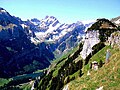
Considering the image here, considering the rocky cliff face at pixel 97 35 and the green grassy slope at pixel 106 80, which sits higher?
the rocky cliff face at pixel 97 35

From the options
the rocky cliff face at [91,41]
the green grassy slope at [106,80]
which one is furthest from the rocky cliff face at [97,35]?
the green grassy slope at [106,80]

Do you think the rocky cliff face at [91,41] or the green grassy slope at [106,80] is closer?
the green grassy slope at [106,80]

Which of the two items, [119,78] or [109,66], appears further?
[109,66]

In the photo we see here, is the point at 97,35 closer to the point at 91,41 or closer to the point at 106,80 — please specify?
the point at 91,41

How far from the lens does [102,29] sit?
627 feet

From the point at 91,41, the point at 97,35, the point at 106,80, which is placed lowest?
the point at 106,80

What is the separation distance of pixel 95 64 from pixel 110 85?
2460 inches

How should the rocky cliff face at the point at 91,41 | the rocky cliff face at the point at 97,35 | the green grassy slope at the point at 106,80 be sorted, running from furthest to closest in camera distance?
1. the rocky cliff face at the point at 91,41
2. the rocky cliff face at the point at 97,35
3. the green grassy slope at the point at 106,80

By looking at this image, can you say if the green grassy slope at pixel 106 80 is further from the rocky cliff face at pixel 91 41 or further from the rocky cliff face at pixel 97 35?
the rocky cliff face at pixel 91 41

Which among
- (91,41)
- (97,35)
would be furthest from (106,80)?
(91,41)

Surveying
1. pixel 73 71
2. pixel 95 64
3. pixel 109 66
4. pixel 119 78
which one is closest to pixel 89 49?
pixel 73 71

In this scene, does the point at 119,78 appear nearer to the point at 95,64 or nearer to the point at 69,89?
the point at 69,89

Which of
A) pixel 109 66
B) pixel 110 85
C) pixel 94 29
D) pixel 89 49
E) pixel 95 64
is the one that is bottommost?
pixel 110 85

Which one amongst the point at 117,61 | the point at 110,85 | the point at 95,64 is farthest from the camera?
the point at 95,64
